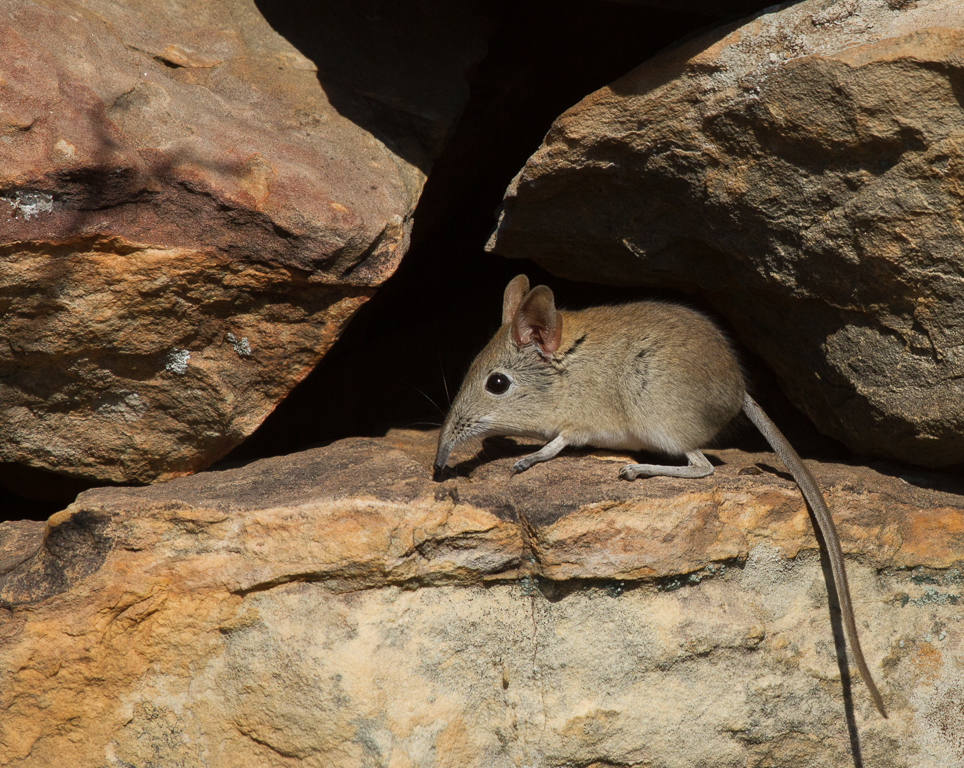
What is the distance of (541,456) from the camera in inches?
159

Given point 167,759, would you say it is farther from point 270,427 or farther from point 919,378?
point 919,378

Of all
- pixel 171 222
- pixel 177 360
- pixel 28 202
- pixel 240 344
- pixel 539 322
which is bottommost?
pixel 177 360

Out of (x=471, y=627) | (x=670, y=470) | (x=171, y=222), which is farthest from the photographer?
(x=670, y=470)

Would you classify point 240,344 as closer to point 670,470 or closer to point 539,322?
point 539,322

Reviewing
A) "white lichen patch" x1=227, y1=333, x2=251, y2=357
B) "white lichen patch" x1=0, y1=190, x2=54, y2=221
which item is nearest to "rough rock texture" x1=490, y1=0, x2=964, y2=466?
"white lichen patch" x1=227, y1=333, x2=251, y2=357

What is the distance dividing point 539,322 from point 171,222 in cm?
A: 185

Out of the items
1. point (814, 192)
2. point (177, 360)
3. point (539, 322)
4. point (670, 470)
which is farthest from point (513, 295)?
point (177, 360)

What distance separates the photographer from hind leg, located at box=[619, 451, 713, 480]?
3.72 metres

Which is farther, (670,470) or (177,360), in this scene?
(670,470)

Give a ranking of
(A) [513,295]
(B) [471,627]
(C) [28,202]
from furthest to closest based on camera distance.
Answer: (A) [513,295], (B) [471,627], (C) [28,202]

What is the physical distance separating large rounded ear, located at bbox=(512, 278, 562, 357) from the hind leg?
2.72 feet

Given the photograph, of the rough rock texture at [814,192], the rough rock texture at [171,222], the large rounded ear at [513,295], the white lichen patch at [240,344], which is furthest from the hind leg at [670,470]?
the white lichen patch at [240,344]

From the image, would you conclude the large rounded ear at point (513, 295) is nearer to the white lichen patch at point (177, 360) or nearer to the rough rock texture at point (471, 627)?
the rough rock texture at point (471, 627)

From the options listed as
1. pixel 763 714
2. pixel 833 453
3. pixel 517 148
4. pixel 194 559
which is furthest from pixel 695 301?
pixel 194 559
